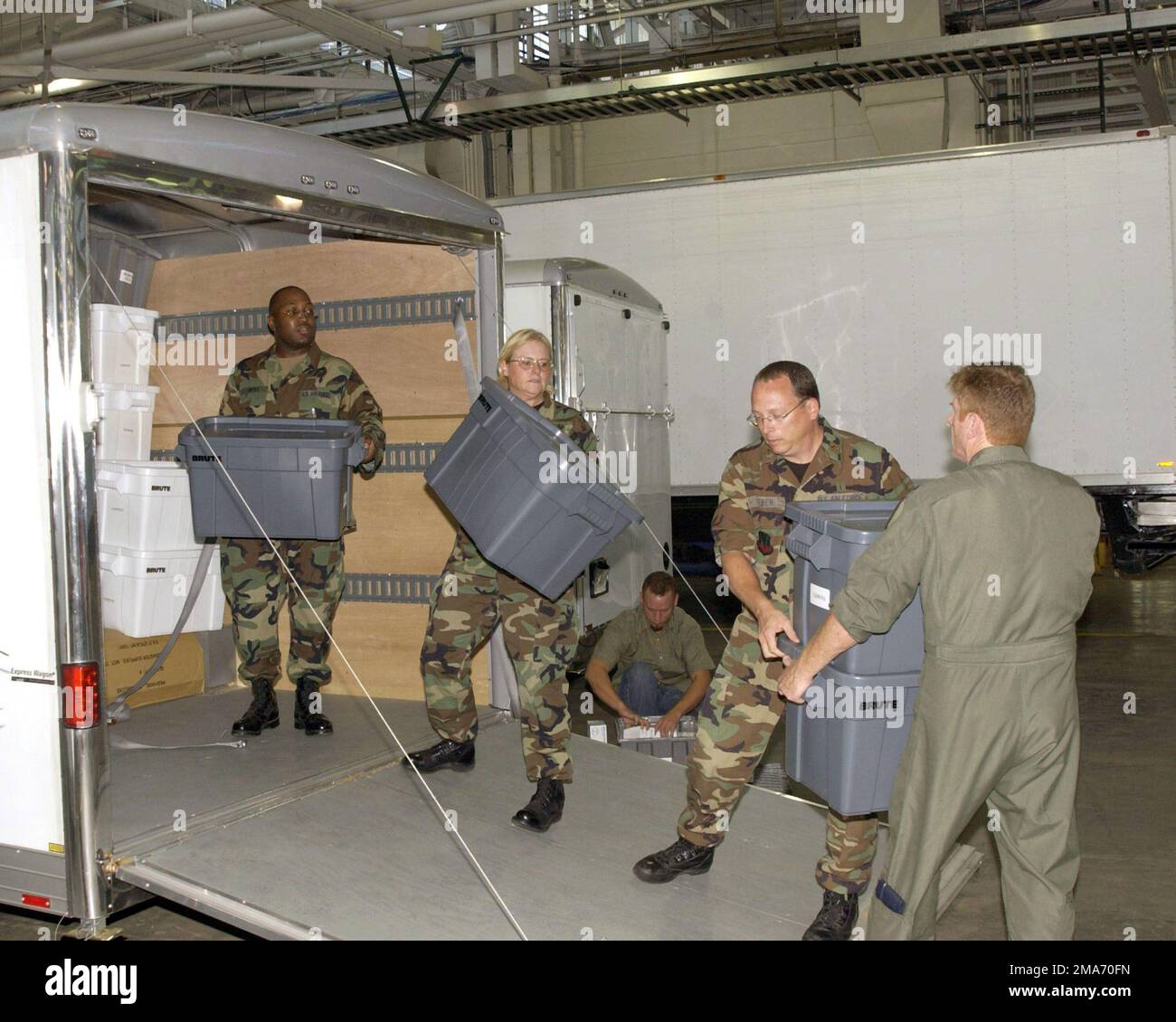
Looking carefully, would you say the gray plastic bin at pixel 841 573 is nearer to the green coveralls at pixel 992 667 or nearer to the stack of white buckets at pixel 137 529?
the green coveralls at pixel 992 667

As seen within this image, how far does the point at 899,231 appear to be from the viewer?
862 centimetres

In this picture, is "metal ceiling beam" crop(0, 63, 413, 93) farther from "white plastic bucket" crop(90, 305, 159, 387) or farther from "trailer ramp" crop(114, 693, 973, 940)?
"trailer ramp" crop(114, 693, 973, 940)

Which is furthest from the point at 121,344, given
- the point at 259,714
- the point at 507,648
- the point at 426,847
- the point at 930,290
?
the point at 930,290

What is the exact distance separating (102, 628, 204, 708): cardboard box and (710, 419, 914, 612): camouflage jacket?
9.97ft

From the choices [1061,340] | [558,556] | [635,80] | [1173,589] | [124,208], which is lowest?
[1173,589]

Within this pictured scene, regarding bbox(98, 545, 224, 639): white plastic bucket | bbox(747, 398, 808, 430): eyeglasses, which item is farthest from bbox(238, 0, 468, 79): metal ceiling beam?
bbox(747, 398, 808, 430): eyeglasses

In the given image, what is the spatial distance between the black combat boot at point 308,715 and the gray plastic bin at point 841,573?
8.43 ft

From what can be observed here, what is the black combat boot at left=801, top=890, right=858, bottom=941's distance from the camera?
3.45 meters

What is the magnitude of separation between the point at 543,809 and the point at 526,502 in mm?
1143

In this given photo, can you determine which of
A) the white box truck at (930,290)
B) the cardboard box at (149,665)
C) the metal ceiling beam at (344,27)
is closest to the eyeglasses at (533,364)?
the cardboard box at (149,665)
